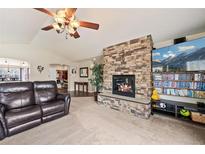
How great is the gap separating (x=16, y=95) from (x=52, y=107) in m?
0.88

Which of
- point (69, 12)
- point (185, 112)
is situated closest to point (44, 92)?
point (69, 12)

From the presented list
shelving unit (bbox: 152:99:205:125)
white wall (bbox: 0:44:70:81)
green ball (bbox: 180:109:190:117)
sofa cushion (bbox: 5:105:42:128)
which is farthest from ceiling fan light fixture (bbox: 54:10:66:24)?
white wall (bbox: 0:44:70:81)

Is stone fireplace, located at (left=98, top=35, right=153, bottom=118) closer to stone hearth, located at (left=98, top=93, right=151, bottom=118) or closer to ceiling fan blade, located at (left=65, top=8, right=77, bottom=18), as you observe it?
stone hearth, located at (left=98, top=93, right=151, bottom=118)

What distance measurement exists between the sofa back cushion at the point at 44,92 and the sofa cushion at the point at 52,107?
1.06 ft

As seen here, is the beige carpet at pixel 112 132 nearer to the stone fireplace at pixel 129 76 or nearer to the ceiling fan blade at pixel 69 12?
the stone fireplace at pixel 129 76

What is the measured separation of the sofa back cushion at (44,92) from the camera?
3016 millimetres

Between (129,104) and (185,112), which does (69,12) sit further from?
(185,112)

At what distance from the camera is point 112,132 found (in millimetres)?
2197

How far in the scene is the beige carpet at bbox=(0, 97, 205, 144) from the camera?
1920 millimetres

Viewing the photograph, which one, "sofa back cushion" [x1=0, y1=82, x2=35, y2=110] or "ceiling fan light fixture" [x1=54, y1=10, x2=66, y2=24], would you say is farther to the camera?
"sofa back cushion" [x1=0, y1=82, x2=35, y2=110]

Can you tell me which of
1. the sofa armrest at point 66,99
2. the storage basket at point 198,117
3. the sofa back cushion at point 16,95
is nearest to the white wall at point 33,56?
the sofa back cushion at point 16,95
